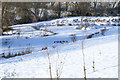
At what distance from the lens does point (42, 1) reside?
1216 inches

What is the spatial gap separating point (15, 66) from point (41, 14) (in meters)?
23.0

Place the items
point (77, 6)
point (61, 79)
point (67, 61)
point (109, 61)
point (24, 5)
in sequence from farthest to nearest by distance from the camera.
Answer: point (77, 6), point (24, 5), point (67, 61), point (109, 61), point (61, 79)

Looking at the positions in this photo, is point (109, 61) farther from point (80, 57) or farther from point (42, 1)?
point (42, 1)

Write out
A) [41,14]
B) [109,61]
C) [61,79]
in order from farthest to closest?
[41,14] < [109,61] < [61,79]

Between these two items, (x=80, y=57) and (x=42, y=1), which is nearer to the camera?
(x=80, y=57)

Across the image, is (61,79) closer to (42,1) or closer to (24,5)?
(24,5)

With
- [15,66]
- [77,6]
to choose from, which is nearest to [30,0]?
[77,6]

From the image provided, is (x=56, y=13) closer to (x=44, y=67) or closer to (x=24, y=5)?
(x=24, y=5)

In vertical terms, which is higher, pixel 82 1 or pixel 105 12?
pixel 82 1

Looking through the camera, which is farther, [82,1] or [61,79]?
[82,1]

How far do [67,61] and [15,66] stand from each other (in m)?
1.36

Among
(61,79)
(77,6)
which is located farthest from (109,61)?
(77,6)

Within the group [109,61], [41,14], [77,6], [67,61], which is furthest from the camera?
[77,6]

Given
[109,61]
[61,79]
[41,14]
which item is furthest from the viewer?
[41,14]
